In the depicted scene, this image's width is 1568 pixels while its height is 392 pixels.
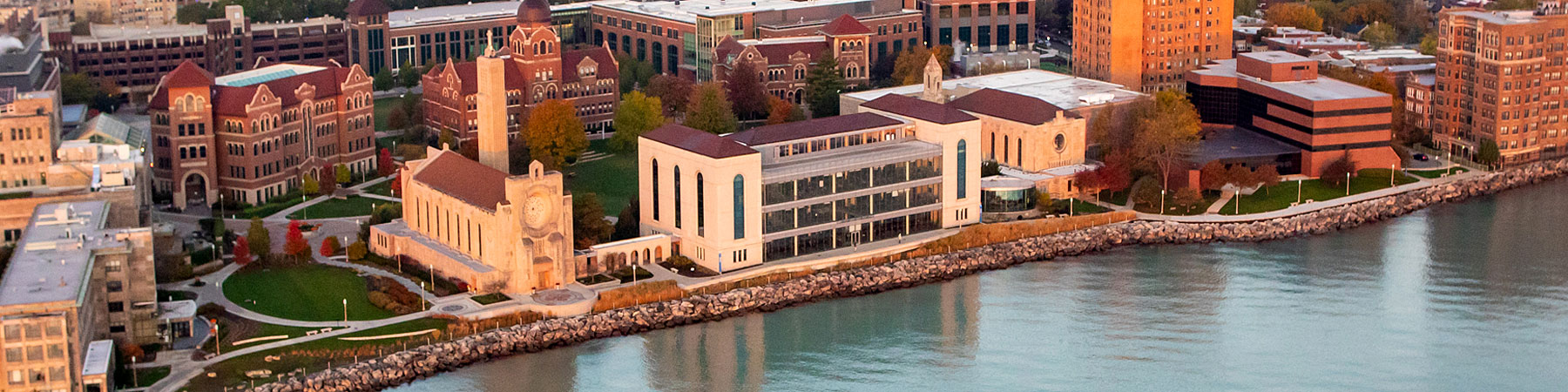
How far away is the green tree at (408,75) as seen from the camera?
426ft

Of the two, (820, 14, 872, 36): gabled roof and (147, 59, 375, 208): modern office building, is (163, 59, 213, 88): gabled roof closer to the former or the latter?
(147, 59, 375, 208): modern office building

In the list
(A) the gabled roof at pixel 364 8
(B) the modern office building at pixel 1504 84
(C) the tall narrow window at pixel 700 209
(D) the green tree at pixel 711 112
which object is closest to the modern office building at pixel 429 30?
(A) the gabled roof at pixel 364 8

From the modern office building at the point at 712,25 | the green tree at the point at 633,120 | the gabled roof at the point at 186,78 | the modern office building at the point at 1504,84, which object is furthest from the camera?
the modern office building at the point at 712,25

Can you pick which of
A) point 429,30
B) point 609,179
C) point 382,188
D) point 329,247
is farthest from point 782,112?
point 329,247

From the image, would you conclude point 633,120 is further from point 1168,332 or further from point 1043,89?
point 1168,332

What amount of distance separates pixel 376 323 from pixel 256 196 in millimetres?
23232

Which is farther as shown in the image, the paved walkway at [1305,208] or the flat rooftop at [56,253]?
the paved walkway at [1305,208]

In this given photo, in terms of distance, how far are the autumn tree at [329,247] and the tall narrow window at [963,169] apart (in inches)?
1050

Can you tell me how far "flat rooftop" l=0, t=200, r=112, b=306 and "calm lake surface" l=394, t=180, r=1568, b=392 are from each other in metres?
11.5

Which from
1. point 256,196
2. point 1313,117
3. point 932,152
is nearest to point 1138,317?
point 932,152

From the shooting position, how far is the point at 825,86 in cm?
12094

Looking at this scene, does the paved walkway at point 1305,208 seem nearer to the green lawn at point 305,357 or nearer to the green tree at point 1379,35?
the green tree at point 1379,35

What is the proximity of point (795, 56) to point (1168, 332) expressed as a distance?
158 feet

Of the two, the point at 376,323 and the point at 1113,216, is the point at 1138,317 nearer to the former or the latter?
the point at 1113,216
